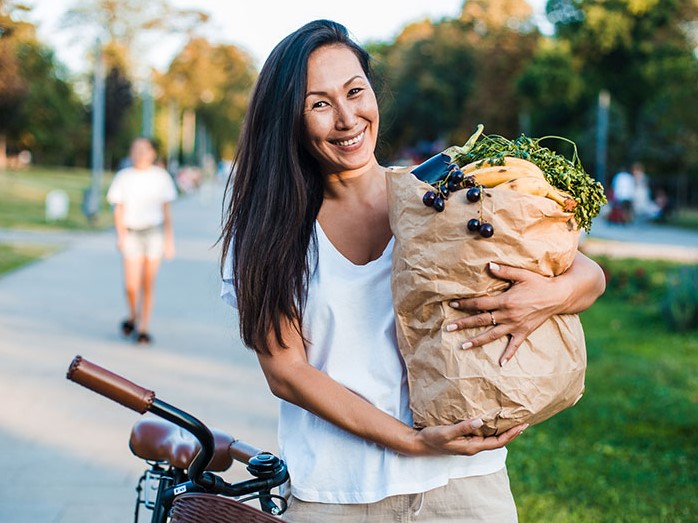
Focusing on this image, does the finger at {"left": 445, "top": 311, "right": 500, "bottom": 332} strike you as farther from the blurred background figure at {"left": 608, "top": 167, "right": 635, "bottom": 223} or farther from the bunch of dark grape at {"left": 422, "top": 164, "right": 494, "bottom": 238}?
the blurred background figure at {"left": 608, "top": 167, "right": 635, "bottom": 223}

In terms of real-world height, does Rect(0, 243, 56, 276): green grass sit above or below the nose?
below

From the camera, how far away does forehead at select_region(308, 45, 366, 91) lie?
2064 millimetres

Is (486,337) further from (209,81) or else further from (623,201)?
(209,81)

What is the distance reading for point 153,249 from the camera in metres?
9.01

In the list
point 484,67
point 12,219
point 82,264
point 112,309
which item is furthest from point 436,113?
point 112,309

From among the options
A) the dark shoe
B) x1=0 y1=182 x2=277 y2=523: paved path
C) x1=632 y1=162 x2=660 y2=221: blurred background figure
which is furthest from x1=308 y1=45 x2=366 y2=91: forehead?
x1=632 y1=162 x2=660 y2=221: blurred background figure

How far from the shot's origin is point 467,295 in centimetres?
184

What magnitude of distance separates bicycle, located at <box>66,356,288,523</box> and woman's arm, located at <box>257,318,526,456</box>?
153 millimetres

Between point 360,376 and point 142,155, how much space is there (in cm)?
760

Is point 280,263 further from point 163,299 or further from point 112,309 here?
point 163,299

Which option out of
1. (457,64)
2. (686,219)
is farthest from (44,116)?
(686,219)

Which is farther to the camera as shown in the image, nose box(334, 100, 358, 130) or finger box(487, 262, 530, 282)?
nose box(334, 100, 358, 130)

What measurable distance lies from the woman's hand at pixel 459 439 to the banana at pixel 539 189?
1.46ft

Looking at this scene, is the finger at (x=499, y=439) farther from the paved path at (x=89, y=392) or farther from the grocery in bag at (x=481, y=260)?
the paved path at (x=89, y=392)
